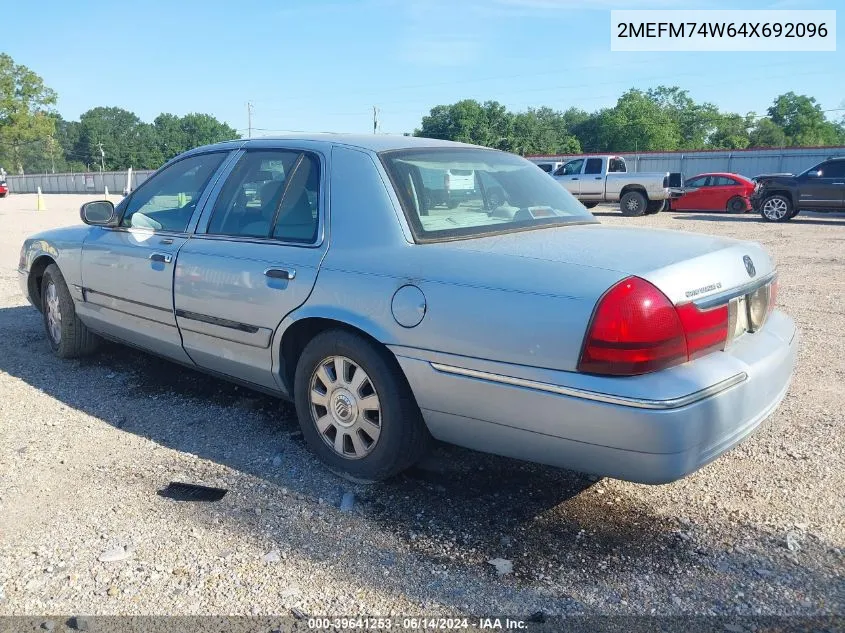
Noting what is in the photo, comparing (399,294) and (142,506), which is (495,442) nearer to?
(399,294)

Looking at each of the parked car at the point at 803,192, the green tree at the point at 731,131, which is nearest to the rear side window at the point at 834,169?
the parked car at the point at 803,192

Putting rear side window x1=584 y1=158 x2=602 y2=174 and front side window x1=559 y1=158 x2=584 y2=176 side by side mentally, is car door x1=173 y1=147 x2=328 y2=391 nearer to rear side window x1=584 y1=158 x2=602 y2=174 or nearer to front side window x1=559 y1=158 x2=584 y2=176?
rear side window x1=584 y1=158 x2=602 y2=174

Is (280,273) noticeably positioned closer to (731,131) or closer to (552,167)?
(552,167)

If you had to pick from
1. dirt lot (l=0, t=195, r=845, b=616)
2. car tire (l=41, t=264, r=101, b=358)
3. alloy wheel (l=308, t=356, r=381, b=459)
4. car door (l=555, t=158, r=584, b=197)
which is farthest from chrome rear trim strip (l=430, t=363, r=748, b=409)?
car door (l=555, t=158, r=584, b=197)

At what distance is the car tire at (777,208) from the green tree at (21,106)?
7007cm

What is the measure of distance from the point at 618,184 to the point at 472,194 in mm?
19486

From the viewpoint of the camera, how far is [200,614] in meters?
2.43

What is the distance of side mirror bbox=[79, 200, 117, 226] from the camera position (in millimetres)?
4762

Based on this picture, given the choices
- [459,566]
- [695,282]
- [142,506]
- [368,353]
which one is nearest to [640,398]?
[695,282]

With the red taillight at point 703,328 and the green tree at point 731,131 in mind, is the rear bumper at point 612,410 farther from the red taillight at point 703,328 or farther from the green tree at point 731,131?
the green tree at point 731,131

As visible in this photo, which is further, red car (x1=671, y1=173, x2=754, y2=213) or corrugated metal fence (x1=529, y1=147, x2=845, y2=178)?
corrugated metal fence (x1=529, y1=147, x2=845, y2=178)

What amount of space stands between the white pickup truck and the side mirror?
58.9 feet

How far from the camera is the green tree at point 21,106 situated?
68.7 m

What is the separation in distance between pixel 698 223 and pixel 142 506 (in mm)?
18153
